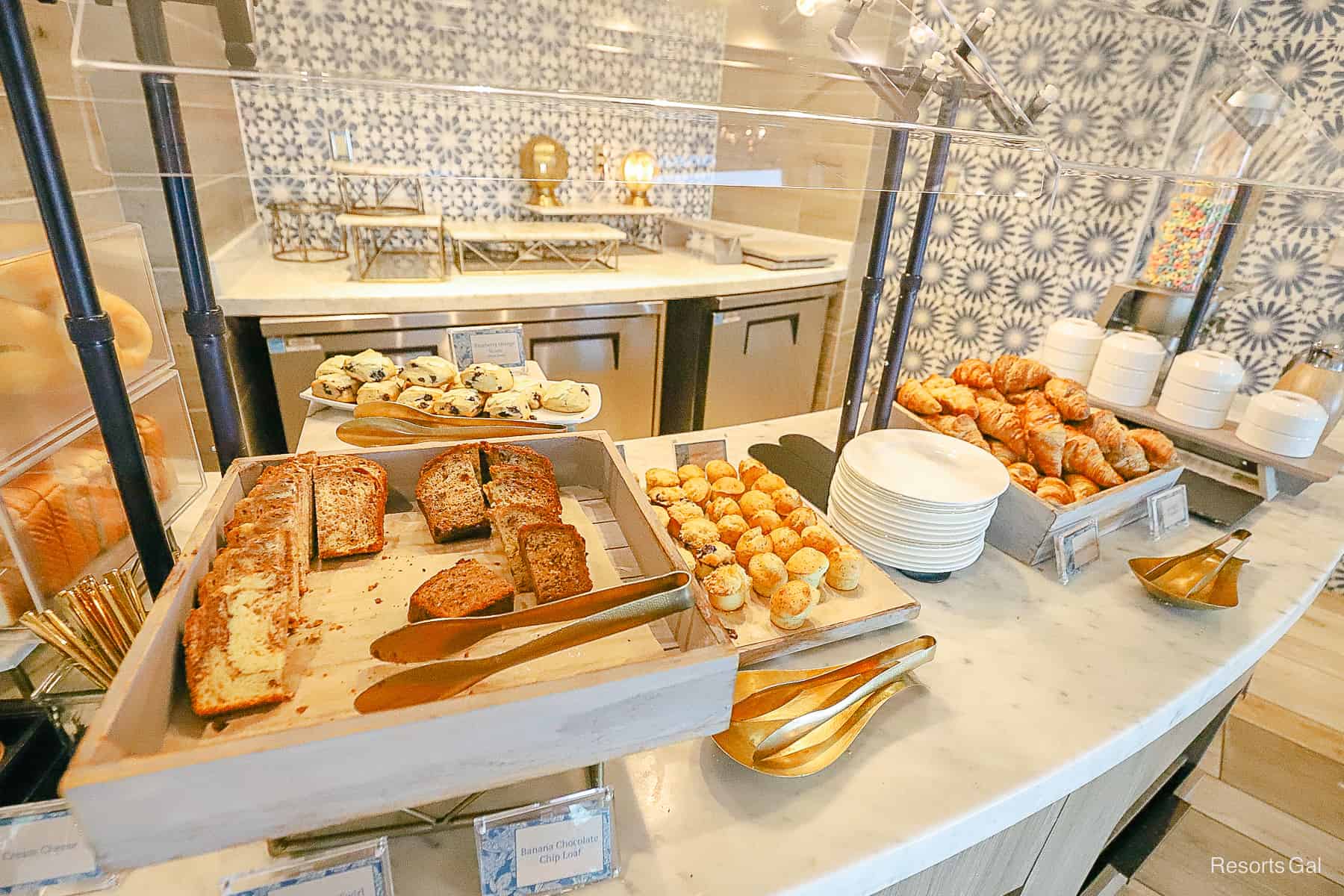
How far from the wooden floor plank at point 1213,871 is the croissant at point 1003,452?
120 centimetres

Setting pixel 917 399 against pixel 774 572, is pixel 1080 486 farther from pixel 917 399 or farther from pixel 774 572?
pixel 774 572

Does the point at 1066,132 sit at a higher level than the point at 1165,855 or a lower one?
higher

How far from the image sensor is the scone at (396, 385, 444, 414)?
1281 mm

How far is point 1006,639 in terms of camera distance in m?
1.04

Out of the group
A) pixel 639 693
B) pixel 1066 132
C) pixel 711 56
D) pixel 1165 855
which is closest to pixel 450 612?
pixel 639 693

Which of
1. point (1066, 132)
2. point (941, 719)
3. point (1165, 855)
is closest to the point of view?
point (941, 719)

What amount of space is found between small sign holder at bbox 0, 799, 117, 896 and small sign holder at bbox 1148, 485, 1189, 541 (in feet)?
5.44

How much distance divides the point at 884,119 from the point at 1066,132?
2.31 metres

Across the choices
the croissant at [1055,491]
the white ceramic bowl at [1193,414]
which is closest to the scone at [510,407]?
the croissant at [1055,491]

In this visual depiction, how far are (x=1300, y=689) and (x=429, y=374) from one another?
9.57 ft

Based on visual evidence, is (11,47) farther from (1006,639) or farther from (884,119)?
(1006,639)

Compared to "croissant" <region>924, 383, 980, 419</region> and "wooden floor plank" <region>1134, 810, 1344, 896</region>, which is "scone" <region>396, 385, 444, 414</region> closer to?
"croissant" <region>924, 383, 980, 419</region>

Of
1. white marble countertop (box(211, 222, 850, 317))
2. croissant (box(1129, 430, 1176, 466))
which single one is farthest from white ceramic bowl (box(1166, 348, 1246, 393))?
white marble countertop (box(211, 222, 850, 317))

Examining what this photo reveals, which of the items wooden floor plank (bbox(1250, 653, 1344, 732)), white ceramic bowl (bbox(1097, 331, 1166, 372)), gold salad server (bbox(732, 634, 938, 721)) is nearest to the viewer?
gold salad server (bbox(732, 634, 938, 721))
